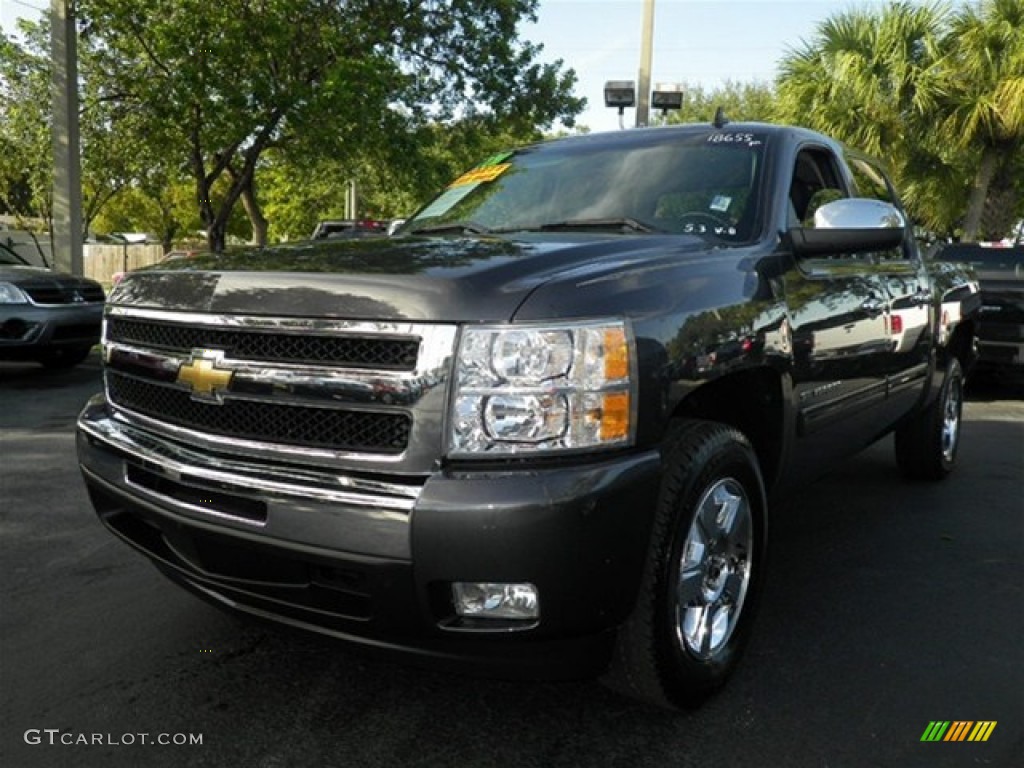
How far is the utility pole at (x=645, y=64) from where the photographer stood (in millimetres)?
13938

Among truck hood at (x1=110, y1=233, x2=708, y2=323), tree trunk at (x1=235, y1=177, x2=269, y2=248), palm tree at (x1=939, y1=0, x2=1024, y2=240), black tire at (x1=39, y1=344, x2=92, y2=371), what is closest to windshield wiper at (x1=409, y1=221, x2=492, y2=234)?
truck hood at (x1=110, y1=233, x2=708, y2=323)

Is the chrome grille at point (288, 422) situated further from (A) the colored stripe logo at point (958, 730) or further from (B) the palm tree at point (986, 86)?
(B) the palm tree at point (986, 86)

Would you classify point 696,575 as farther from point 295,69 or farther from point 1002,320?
point 295,69

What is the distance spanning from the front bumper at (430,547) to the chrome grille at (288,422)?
0.08 metres

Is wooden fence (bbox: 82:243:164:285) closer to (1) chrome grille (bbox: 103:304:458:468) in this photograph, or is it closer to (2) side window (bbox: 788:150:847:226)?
(2) side window (bbox: 788:150:847:226)

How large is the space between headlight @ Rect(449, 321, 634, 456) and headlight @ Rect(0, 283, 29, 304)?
775 cm

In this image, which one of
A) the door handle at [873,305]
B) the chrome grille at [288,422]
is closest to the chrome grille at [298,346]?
the chrome grille at [288,422]

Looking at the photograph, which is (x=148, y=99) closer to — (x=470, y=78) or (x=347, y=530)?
(x=470, y=78)

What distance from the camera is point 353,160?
60.5 ft

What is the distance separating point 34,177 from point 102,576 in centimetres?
1575

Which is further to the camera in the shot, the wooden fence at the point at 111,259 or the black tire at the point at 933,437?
the wooden fence at the point at 111,259

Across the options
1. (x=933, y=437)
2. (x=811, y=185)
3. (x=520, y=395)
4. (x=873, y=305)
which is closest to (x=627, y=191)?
(x=811, y=185)

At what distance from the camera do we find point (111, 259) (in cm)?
3584

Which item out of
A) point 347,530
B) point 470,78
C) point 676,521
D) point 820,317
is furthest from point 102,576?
point 470,78
